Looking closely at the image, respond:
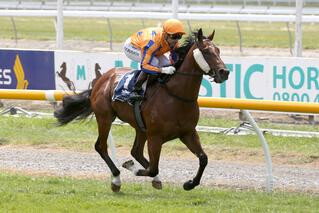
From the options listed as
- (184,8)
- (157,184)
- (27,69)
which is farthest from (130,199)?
(184,8)

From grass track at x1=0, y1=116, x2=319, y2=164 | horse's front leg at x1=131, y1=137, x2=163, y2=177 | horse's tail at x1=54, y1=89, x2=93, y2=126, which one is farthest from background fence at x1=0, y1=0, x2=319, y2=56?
horse's front leg at x1=131, y1=137, x2=163, y2=177

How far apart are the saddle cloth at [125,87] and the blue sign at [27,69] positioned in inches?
210

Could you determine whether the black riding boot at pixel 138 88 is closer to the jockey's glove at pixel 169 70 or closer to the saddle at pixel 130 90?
the saddle at pixel 130 90

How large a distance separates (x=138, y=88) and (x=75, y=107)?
1275 millimetres

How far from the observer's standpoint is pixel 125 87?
A: 8.94 meters

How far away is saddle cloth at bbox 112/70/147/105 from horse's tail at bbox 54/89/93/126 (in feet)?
2.42

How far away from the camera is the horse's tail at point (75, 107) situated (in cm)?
981

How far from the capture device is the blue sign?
14.4 m

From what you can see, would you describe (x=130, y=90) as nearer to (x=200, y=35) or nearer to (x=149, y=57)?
(x=149, y=57)

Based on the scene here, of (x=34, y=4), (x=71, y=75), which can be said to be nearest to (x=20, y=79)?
(x=71, y=75)

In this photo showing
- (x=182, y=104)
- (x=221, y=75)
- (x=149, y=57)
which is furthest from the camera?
(x=149, y=57)

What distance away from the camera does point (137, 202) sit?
7988 millimetres

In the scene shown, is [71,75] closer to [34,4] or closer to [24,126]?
[24,126]

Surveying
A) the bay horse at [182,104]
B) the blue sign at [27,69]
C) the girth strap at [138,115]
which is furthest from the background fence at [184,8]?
the bay horse at [182,104]
